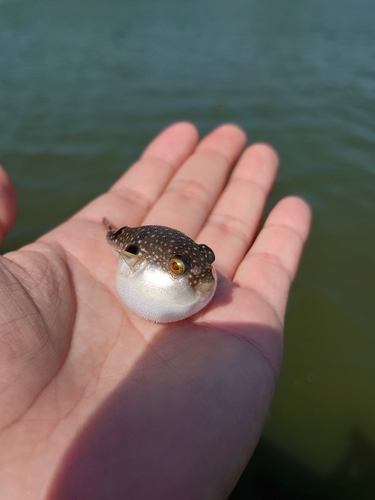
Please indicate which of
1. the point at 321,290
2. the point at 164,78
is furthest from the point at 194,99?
the point at 321,290

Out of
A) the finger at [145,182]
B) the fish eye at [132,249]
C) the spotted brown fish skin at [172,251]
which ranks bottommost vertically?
the finger at [145,182]

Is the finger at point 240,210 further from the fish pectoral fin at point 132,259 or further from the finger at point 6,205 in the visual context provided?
the finger at point 6,205

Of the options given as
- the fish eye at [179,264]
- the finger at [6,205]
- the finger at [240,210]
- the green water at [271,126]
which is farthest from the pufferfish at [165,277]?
the green water at [271,126]

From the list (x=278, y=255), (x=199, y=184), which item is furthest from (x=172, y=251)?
(x=199, y=184)

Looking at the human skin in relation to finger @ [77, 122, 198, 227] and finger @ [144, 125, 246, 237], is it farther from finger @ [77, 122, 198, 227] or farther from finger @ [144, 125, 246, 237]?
finger @ [144, 125, 246, 237]

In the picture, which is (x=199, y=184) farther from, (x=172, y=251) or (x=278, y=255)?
(x=172, y=251)

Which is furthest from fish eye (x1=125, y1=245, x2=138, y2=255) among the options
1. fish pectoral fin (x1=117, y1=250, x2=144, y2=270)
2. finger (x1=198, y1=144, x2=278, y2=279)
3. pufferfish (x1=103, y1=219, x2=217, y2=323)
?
finger (x1=198, y1=144, x2=278, y2=279)
